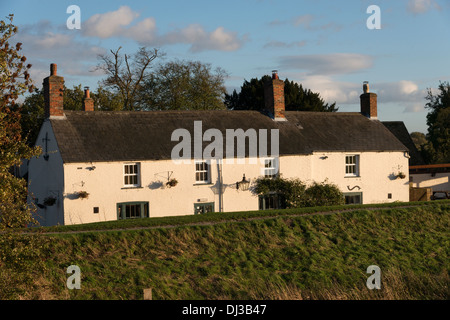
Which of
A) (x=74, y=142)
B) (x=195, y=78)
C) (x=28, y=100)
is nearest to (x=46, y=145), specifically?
(x=74, y=142)

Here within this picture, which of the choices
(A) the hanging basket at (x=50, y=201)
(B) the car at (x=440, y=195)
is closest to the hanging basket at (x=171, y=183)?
(A) the hanging basket at (x=50, y=201)

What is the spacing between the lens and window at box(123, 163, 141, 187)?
28500 millimetres

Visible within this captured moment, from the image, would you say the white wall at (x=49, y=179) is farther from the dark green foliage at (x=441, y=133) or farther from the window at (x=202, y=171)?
the dark green foliage at (x=441, y=133)

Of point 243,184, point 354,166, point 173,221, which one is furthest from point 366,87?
point 173,221

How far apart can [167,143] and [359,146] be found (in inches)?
490

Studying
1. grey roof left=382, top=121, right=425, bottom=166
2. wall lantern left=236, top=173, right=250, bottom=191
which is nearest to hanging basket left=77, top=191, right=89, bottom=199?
wall lantern left=236, top=173, right=250, bottom=191

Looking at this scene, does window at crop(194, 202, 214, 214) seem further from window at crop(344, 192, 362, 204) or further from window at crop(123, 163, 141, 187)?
window at crop(344, 192, 362, 204)

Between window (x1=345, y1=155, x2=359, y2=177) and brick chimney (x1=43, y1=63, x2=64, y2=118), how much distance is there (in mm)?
17437

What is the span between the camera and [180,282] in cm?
1775

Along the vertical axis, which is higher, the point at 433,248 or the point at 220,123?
the point at 220,123

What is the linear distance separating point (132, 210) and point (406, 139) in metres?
33.6

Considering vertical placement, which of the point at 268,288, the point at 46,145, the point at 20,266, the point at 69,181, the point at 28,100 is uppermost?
the point at 28,100

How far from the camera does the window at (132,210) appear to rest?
28.1 m
